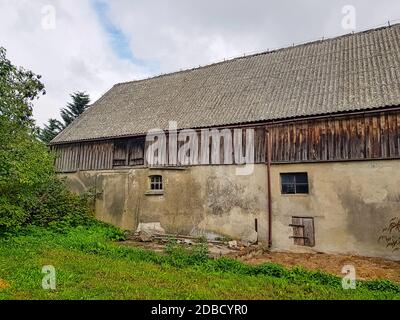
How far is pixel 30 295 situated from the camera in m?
7.02

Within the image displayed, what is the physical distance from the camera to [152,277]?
8805mm

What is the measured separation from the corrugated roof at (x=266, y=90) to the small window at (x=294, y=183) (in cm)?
267

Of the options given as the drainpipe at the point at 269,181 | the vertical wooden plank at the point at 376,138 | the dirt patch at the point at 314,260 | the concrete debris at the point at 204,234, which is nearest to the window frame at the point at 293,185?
the drainpipe at the point at 269,181

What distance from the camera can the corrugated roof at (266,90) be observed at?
48.4ft

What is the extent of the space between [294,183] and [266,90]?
5.89 meters

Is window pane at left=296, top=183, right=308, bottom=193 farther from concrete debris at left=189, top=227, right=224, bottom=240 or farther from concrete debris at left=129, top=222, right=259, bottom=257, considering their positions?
concrete debris at left=189, top=227, right=224, bottom=240

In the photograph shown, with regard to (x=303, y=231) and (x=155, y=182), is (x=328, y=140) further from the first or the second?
(x=155, y=182)

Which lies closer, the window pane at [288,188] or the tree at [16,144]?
the tree at [16,144]

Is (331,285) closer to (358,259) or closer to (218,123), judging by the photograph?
(358,259)

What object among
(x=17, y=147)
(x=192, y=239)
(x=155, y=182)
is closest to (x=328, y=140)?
(x=192, y=239)

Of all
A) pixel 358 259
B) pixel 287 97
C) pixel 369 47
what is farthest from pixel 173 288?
pixel 369 47

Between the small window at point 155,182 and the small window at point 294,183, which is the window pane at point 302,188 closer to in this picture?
the small window at point 294,183

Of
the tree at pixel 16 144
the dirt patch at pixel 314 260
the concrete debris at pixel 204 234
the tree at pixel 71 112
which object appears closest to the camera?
the dirt patch at pixel 314 260

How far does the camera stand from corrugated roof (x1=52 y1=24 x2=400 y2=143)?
14.8 meters
